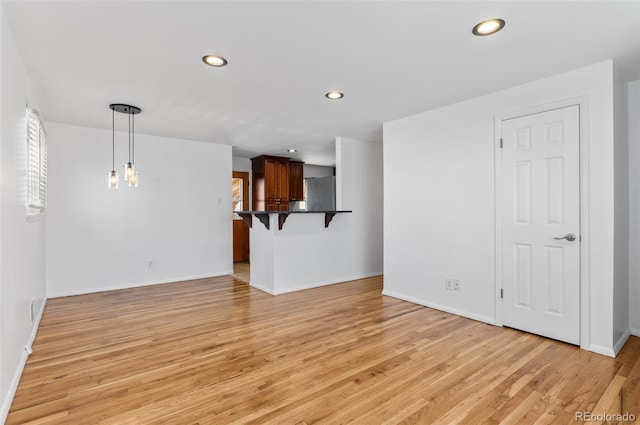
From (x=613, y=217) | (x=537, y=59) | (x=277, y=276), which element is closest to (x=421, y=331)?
(x=613, y=217)

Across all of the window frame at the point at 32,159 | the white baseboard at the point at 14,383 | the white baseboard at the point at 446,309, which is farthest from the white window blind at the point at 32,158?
the white baseboard at the point at 446,309

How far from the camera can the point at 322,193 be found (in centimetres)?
654

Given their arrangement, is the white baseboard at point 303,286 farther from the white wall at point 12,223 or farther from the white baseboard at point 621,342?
the white baseboard at point 621,342

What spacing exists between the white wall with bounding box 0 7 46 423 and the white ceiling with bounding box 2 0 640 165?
0.28 metres

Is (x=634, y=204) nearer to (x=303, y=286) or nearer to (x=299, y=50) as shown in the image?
(x=299, y=50)

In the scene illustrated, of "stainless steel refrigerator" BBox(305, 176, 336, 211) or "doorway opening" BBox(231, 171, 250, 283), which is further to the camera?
"doorway opening" BBox(231, 171, 250, 283)

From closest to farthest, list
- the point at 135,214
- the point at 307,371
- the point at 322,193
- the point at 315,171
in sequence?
the point at 307,371
the point at 135,214
the point at 322,193
the point at 315,171

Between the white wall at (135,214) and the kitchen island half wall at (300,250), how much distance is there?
3.50 ft

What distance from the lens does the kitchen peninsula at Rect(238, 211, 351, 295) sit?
4.61 meters

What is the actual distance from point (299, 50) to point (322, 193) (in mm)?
4227

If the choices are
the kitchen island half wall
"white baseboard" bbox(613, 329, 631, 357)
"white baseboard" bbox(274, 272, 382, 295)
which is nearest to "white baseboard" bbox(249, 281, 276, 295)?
the kitchen island half wall

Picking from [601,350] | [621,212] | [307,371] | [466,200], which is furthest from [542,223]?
[307,371]

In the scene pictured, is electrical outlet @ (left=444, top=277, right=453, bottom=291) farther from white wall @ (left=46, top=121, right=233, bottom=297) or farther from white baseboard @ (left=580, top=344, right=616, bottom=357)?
white wall @ (left=46, top=121, right=233, bottom=297)

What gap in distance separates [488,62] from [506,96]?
74 centimetres
